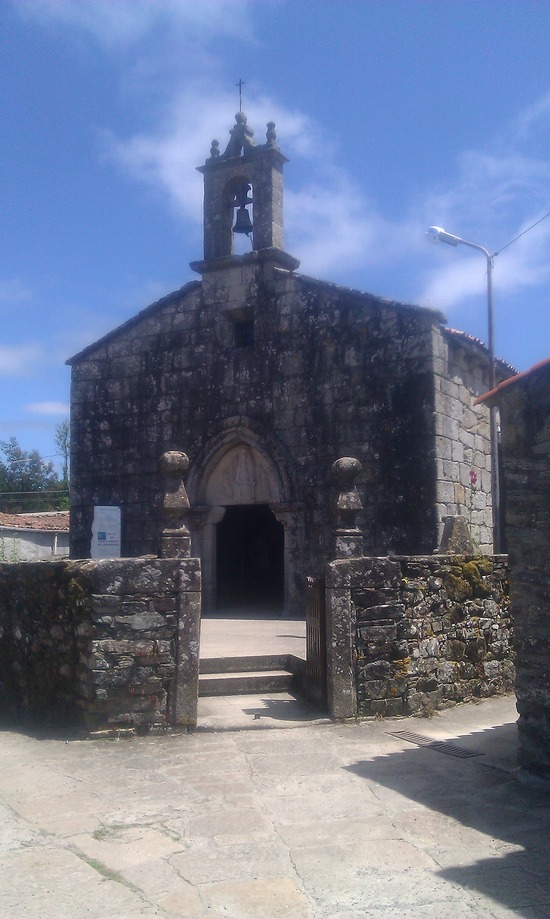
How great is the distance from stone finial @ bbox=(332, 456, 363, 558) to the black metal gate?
1.29ft

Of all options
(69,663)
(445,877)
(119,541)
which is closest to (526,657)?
(445,877)

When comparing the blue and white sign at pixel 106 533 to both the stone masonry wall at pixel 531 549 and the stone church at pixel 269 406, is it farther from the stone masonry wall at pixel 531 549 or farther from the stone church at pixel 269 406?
the stone masonry wall at pixel 531 549

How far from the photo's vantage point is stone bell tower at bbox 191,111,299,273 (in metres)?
14.3

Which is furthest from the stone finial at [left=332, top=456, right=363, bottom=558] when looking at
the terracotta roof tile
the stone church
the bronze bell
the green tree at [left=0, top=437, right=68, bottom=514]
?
the green tree at [left=0, top=437, right=68, bottom=514]

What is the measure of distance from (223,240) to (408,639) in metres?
9.13

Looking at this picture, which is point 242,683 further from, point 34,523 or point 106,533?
point 34,523

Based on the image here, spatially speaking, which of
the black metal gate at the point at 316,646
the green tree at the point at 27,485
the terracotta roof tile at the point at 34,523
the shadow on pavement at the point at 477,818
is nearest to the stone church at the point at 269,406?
the black metal gate at the point at 316,646

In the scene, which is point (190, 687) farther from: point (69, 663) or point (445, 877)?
point (445, 877)

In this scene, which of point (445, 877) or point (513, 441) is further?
point (513, 441)

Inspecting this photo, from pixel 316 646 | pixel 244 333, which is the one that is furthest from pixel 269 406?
pixel 316 646

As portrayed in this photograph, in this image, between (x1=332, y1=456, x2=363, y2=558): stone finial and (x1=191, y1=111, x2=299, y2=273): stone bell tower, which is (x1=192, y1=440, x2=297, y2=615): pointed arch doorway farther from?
(x1=332, y1=456, x2=363, y2=558): stone finial

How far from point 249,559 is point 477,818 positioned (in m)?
12.8

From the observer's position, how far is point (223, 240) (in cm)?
1479

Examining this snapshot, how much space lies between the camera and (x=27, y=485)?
5741 cm
